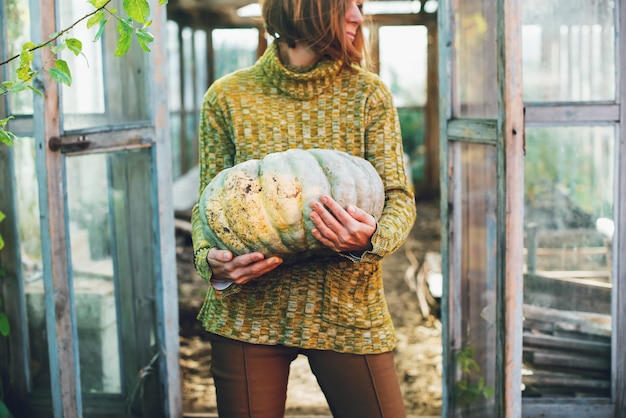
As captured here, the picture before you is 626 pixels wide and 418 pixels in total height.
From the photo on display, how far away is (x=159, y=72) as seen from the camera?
3.05m

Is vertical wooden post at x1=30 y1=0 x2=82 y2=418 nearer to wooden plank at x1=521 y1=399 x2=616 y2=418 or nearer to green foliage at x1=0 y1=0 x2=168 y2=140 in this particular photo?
green foliage at x1=0 y1=0 x2=168 y2=140

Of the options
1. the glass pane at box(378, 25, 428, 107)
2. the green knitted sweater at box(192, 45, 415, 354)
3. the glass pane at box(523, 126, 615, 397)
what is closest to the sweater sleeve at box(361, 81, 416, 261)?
the green knitted sweater at box(192, 45, 415, 354)

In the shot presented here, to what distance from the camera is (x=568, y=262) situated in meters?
3.19

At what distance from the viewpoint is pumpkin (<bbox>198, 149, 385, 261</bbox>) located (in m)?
1.87

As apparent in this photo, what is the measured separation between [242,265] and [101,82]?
1.38 m

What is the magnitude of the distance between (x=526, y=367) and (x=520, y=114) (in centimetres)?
124

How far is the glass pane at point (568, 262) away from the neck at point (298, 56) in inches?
51.5

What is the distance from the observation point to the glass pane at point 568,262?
308 centimetres

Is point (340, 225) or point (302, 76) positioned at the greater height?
point (302, 76)

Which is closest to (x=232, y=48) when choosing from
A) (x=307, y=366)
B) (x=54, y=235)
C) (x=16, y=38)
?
(x=307, y=366)

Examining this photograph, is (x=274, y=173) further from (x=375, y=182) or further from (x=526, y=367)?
(x=526, y=367)

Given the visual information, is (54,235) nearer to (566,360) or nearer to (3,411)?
(3,411)

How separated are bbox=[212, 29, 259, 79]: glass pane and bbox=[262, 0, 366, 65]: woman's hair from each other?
11188 millimetres

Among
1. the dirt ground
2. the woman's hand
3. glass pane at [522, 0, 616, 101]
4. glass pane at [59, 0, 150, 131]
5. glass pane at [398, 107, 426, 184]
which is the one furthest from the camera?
glass pane at [398, 107, 426, 184]
